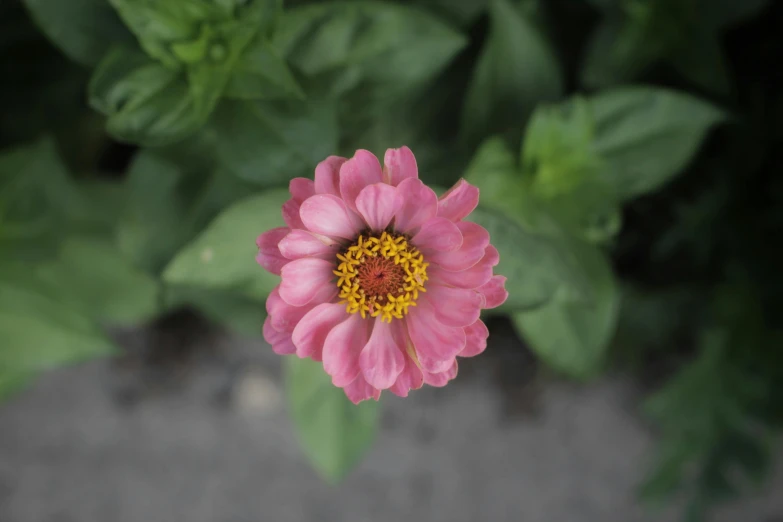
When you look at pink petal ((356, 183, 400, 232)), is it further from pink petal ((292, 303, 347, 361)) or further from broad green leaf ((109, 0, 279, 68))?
broad green leaf ((109, 0, 279, 68))

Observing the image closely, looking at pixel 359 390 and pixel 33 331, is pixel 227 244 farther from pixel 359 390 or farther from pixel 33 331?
pixel 33 331

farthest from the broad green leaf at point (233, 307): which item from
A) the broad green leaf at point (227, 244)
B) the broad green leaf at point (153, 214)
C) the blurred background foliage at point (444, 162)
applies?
Result: the broad green leaf at point (227, 244)

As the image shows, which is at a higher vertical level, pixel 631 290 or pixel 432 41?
pixel 432 41

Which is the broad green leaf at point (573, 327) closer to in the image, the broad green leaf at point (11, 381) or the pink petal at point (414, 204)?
the pink petal at point (414, 204)

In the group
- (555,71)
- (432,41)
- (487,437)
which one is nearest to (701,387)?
(487,437)

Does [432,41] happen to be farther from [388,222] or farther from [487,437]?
[487,437]

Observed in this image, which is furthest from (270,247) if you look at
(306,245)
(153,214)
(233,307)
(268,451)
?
(268,451)
